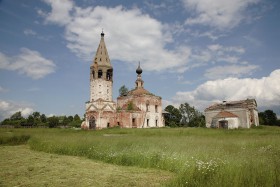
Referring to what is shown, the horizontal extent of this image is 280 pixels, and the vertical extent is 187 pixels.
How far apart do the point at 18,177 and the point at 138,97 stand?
45.0 metres

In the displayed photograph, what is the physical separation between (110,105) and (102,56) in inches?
447

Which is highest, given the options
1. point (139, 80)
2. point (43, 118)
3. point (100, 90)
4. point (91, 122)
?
point (139, 80)

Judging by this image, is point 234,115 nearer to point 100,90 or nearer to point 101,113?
point 101,113

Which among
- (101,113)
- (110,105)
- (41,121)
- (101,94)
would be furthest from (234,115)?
(41,121)

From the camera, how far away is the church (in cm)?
4834

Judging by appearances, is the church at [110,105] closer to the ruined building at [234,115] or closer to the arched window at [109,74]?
the arched window at [109,74]

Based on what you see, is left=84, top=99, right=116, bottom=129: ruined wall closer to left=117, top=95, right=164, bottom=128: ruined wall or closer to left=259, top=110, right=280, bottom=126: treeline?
left=117, top=95, right=164, bottom=128: ruined wall

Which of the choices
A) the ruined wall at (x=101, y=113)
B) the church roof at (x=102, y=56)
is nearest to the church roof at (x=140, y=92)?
the ruined wall at (x=101, y=113)

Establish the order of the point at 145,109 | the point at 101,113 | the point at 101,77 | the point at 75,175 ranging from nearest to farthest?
the point at 75,175 < the point at 101,113 < the point at 101,77 < the point at 145,109

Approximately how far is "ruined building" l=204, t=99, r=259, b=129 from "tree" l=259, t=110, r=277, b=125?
33.9 m

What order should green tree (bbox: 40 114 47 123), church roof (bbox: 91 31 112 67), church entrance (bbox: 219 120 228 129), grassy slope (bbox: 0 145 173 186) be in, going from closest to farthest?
grassy slope (bbox: 0 145 173 186)
church entrance (bbox: 219 120 228 129)
church roof (bbox: 91 31 112 67)
green tree (bbox: 40 114 47 123)

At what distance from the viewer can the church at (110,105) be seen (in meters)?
48.3

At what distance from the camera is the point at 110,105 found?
49.5 metres

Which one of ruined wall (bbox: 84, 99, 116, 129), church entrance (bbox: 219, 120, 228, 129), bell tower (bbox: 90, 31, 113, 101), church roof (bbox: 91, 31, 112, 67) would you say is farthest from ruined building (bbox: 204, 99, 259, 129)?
church roof (bbox: 91, 31, 112, 67)
